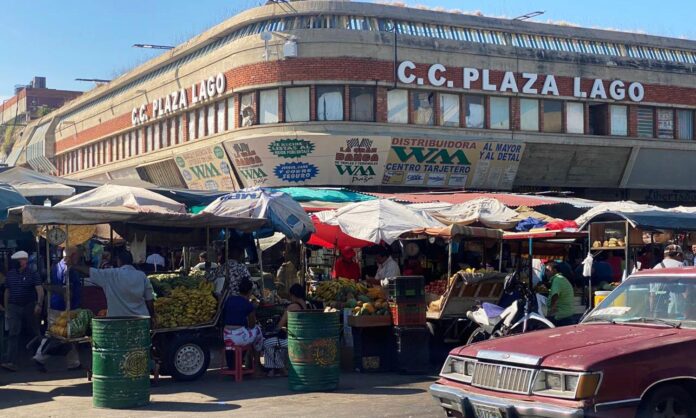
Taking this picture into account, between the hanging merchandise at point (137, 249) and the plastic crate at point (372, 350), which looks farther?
the hanging merchandise at point (137, 249)

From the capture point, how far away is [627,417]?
716cm

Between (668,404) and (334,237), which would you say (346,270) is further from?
(668,404)

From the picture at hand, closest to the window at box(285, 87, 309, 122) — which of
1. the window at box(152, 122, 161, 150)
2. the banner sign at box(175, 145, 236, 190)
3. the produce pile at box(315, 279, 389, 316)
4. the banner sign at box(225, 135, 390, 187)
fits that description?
the banner sign at box(225, 135, 390, 187)

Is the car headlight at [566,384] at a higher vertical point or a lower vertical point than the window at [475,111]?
lower

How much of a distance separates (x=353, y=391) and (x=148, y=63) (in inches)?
1236

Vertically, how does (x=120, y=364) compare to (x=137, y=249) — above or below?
below

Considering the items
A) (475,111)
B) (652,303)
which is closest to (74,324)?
(652,303)

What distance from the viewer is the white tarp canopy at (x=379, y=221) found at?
16359mm

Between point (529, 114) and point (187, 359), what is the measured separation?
78.3 feet

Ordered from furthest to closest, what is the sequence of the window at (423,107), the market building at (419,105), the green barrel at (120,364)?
the window at (423,107)
the market building at (419,105)
the green barrel at (120,364)

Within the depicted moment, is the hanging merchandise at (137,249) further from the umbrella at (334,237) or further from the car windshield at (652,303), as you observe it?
the car windshield at (652,303)

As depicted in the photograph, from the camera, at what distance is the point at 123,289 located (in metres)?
12.5

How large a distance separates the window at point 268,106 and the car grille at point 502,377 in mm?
23818

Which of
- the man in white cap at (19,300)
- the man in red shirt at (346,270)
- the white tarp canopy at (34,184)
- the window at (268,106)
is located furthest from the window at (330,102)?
the man in white cap at (19,300)
